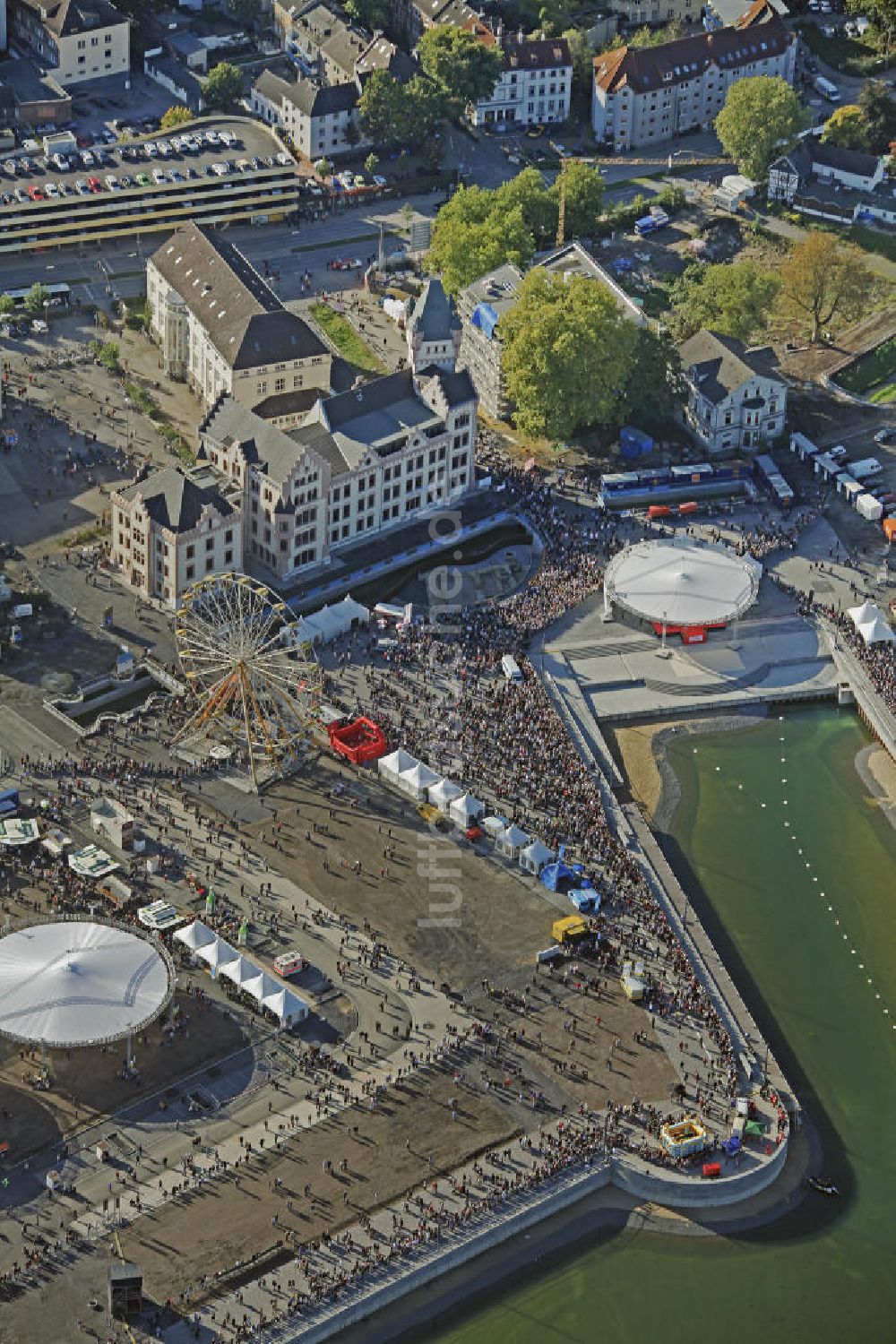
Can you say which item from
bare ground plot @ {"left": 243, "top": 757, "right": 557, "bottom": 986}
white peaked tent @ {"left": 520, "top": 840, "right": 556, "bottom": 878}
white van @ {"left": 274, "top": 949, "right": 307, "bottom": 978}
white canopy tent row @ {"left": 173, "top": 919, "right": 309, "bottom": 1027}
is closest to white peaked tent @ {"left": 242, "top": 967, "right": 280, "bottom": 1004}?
white canopy tent row @ {"left": 173, "top": 919, "right": 309, "bottom": 1027}

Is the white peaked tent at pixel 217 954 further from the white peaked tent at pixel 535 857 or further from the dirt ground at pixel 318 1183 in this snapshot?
the white peaked tent at pixel 535 857

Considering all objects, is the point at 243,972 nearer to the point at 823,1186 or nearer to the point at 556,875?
the point at 556,875

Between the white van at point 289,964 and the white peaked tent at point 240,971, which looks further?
the white van at point 289,964

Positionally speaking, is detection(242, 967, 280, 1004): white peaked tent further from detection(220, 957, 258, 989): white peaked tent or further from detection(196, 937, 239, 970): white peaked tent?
detection(196, 937, 239, 970): white peaked tent

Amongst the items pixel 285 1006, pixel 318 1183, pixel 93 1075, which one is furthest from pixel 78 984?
pixel 318 1183

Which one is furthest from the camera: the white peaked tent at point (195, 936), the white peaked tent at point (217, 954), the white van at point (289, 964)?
the white peaked tent at point (195, 936)

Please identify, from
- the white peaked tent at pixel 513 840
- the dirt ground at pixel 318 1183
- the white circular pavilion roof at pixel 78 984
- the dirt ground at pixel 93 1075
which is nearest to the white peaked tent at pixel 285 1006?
the dirt ground at pixel 93 1075

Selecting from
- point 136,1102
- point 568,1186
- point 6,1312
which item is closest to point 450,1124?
point 568,1186
